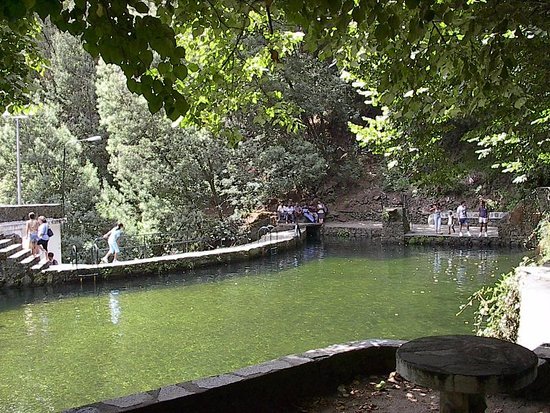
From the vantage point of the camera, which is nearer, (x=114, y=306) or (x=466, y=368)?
(x=466, y=368)

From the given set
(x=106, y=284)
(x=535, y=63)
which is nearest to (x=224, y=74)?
(x=535, y=63)

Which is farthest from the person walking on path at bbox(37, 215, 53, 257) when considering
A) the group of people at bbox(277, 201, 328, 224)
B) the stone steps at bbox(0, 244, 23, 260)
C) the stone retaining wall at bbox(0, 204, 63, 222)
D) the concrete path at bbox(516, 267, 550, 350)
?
the group of people at bbox(277, 201, 328, 224)

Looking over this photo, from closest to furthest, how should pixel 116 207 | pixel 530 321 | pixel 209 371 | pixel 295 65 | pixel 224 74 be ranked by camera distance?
pixel 224 74, pixel 530 321, pixel 209 371, pixel 116 207, pixel 295 65

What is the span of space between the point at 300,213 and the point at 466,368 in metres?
26.4

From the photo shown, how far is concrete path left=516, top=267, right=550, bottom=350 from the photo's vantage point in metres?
6.60

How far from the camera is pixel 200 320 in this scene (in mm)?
11578

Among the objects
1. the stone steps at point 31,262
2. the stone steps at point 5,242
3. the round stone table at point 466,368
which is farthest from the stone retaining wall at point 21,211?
the round stone table at point 466,368

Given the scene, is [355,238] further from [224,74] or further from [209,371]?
[224,74]

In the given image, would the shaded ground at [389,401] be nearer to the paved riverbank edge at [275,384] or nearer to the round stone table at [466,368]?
the paved riverbank edge at [275,384]

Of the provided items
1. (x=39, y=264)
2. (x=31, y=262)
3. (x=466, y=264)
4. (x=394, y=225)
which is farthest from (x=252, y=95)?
(x=394, y=225)

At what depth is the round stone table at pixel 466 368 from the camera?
353cm

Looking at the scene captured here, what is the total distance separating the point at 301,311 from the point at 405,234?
1387cm

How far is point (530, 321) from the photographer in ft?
23.8

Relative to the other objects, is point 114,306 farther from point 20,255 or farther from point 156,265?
point 156,265
